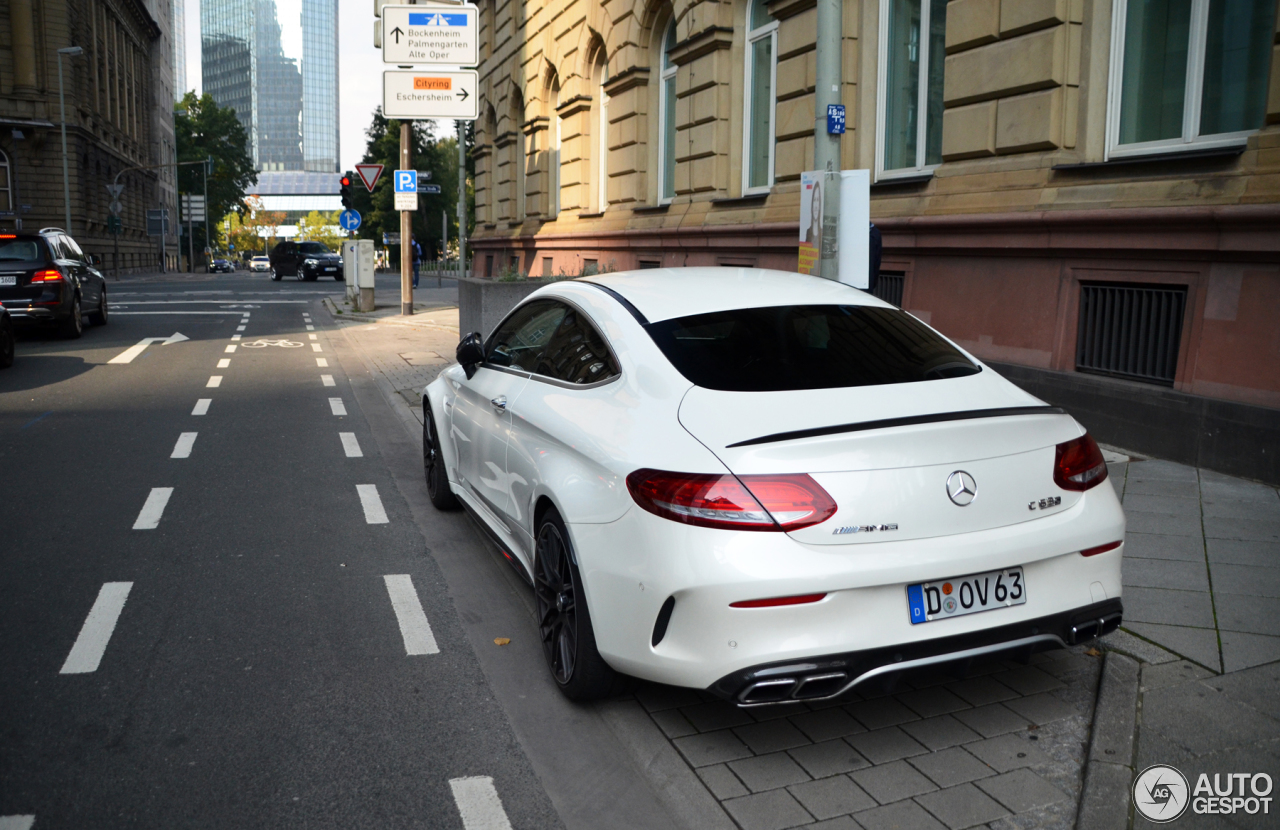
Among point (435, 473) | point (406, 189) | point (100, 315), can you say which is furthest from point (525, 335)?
point (406, 189)

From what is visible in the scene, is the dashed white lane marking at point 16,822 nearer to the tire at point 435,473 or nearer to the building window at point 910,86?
the tire at point 435,473

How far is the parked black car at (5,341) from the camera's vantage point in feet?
45.4

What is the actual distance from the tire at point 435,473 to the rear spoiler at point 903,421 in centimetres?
367

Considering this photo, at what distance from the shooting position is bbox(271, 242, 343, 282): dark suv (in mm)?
52281

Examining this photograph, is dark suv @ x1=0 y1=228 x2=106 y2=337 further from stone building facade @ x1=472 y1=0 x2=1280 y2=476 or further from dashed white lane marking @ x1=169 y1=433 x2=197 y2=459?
stone building facade @ x1=472 y1=0 x2=1280 y2=476

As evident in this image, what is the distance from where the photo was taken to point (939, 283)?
10.2 m

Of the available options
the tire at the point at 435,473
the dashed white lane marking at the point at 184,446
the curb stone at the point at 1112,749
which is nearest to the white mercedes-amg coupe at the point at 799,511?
the curb stone at the point at 1112,749

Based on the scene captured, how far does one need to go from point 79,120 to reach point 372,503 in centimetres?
5885

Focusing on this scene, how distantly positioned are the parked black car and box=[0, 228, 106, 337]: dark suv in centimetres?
310

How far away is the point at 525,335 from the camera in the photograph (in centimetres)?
555

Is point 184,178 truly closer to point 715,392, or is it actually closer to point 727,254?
point 727,254

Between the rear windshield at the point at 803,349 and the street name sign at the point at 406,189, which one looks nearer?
the rear windshield at the point at 803,349

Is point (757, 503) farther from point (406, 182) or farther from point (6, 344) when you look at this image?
point (406, 182)

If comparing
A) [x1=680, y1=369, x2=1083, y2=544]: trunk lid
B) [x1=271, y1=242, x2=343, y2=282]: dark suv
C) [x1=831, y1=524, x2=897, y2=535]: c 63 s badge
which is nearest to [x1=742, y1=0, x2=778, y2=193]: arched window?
[x1=680, y1=369, x2=1083, y2=544]: trunk lid
